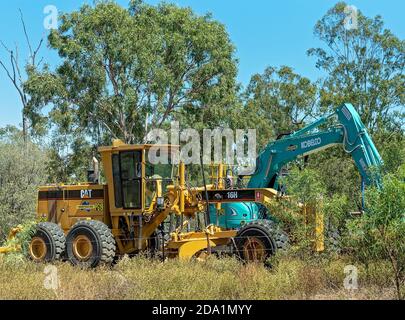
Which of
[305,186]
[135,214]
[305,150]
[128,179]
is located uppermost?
[305,150]

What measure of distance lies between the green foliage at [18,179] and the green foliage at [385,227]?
15.9 metres

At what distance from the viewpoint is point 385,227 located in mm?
8016

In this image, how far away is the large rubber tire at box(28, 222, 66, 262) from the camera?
13.4 metres

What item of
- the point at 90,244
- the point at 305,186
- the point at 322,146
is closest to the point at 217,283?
the point at 305,186

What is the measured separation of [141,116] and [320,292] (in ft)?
48.9

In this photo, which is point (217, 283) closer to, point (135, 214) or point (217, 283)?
point (217, 283)

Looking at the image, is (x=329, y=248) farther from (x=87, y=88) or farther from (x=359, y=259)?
(x=87, y=88)

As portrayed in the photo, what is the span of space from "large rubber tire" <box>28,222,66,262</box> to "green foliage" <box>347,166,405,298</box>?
717 cm

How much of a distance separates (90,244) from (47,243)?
1.17 m
